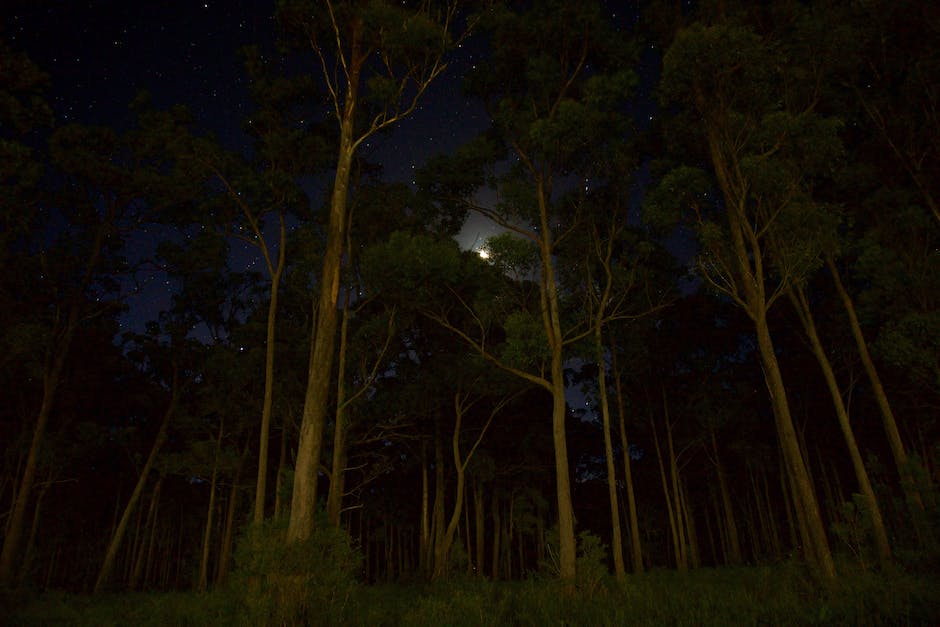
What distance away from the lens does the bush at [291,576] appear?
596cm

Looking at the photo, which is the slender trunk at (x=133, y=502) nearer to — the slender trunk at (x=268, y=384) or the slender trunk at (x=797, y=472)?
the slender trunk at (x=268, y=384)

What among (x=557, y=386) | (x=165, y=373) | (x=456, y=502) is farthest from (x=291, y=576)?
(x=165, y=373)

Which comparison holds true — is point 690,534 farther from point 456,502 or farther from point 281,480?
point 281,480

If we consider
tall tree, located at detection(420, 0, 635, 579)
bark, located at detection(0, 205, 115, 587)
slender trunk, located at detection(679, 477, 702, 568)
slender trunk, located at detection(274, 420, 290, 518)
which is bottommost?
slender trunk, located at detection(679, 477, 702, 568)

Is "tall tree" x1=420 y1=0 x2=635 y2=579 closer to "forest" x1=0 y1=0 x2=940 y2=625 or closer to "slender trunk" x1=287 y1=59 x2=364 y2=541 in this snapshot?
"forest" x1=0 y1=0 x2=940 y2=625

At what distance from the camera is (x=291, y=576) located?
6.27m

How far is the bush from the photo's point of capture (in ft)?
19.6

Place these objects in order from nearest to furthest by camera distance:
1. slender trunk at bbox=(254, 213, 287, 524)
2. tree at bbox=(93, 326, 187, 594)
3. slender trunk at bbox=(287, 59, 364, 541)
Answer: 1. slender trunk at bbox=(287, 59, 364, 541)
2. slender trunk at bbox=(254, 213, 287, 524)
3. tree at bbox=(93, 326, 187, 594)

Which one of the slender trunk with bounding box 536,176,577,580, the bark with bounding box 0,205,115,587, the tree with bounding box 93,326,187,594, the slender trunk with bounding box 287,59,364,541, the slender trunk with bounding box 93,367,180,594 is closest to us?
the slender trunk with bounding box 287,59,364,541

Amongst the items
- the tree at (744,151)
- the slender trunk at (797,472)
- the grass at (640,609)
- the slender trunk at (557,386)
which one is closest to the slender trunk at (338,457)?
the grass at (640,609)

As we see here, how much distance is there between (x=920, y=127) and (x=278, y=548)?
1993 centimetres

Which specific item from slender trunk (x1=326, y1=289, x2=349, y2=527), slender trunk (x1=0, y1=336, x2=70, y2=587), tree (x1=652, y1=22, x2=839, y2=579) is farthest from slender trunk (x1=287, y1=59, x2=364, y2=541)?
slender trunk (x1=0, y1=336, x2=70, y2=587)

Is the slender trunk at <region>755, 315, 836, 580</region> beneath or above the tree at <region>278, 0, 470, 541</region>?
beneath

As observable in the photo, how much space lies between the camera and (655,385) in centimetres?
2781
